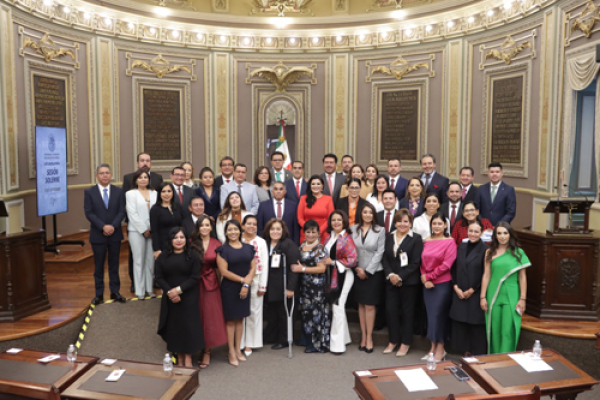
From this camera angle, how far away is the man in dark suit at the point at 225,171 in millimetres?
6090

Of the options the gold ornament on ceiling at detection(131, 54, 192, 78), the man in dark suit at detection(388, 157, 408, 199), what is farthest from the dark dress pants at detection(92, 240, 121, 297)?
the gold ornament on ceiling at detection(131, 54, 192, 78)

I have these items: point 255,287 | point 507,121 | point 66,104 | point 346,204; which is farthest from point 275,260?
point 66,104

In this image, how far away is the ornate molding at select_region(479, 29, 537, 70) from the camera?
7.70 metres

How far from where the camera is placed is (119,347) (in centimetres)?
526

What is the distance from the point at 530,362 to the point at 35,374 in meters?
3.41

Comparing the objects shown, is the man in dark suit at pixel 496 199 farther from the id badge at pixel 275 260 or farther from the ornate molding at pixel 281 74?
the ornate molding at pixel 281 74

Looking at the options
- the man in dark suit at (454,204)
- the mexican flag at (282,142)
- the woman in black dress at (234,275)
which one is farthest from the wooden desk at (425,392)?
the mexican flag at (282,142)

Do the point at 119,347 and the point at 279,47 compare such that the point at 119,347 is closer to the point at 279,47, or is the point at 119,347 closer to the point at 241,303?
the point at 241,303

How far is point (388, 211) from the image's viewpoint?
5.54 m

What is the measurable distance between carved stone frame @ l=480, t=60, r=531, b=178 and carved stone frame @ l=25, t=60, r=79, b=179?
6803 mm

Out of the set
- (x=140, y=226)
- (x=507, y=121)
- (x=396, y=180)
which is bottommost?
(x=140, y=226)

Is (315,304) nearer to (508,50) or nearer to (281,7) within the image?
(508,50)

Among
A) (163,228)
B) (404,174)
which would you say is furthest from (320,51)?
(163,228)

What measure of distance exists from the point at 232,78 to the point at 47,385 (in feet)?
25.7
